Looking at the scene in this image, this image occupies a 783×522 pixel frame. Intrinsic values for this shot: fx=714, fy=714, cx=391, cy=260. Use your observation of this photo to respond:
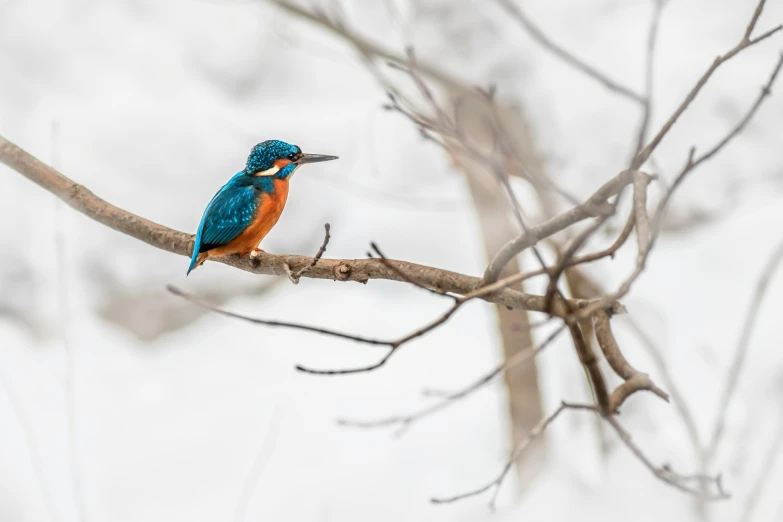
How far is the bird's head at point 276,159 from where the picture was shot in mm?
1473

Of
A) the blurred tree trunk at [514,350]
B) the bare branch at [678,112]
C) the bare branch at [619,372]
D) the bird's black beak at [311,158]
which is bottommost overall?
the bare branch at [619,372]

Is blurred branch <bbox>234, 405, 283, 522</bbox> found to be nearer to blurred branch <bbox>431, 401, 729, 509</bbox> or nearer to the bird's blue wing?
the bird's blue wing

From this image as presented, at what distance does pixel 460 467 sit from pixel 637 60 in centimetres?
333

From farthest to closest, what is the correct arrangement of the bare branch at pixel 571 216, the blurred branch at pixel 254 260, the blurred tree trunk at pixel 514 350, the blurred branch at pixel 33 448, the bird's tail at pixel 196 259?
the blurred tree trunk at pixel 514 350, the blurred branch at pixel 33 448, the bird's tail at pixel 196 259, the blurred branch at pixel 254 260, the bare branch at pixel 571 216

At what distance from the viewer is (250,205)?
1.43 metres

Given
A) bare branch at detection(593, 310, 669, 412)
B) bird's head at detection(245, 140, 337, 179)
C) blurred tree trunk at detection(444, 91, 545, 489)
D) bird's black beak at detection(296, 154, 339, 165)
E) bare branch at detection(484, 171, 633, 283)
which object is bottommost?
bare branch at detection(593, 310, 669, 412)

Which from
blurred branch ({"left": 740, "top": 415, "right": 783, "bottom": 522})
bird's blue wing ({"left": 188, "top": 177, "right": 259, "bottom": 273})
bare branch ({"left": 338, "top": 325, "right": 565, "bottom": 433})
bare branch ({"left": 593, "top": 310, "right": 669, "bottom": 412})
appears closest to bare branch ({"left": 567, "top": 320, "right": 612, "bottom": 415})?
bare branch ({"left": 593, "top": 310, "right": 669, "bottom": 412})

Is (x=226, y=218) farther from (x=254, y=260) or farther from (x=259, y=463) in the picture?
(x=259, y=463)

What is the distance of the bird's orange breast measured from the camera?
1404mm

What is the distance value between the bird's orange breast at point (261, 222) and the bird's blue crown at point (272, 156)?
0.11 ft

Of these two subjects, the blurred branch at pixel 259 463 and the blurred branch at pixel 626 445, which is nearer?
the blurred branch at pixel 626 445

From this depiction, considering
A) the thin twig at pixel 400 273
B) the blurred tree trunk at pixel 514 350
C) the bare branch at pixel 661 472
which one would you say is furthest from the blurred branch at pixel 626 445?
the blurred tree trunk at pixel 514 350

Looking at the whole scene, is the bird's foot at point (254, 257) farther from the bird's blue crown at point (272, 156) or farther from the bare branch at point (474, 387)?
the bare branch at point (474, 387)

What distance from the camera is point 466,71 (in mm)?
4715
